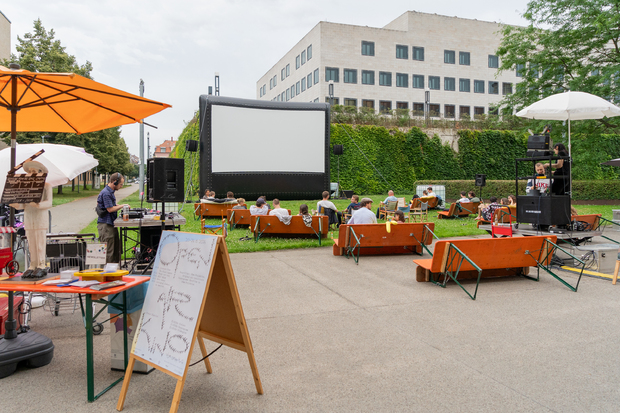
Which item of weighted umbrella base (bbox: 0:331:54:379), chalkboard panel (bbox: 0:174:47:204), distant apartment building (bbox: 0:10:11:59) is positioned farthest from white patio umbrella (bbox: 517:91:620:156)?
distant apartment building (bbox: 0:10:11:59)

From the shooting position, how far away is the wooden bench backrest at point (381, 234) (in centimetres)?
888

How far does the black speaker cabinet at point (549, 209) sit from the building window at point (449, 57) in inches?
1552

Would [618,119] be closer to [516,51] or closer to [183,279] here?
[516,51]

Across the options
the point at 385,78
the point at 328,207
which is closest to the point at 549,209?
the point at 328,207

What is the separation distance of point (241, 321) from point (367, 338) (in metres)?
1.77

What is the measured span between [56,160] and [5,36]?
128 ft

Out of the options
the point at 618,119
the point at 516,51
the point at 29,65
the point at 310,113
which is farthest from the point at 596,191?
the point at 29,65

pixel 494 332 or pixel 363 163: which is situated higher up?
pixel 363 163

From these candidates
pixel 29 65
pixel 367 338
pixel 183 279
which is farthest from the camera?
pixel 29 65

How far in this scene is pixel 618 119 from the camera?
17984mm

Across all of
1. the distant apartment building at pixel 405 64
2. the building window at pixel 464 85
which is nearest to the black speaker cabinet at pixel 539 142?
the distant apartment building at pixel 405 64

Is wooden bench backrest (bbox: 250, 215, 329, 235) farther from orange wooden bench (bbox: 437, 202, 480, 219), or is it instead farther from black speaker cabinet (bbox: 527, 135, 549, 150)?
orange wooden bench (bbox: 437, 202, 480, 219)

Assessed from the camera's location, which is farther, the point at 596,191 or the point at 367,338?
the point at 596,191

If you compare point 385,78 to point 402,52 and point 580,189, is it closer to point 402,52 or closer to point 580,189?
point 402,52
